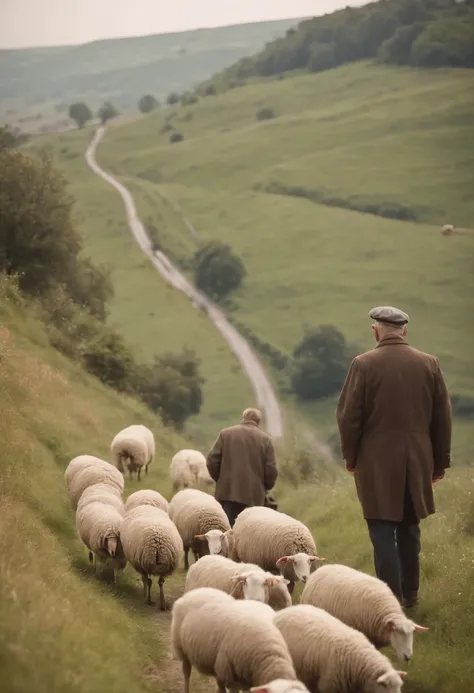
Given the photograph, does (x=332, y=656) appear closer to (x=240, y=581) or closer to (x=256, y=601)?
(x=256, y=601)

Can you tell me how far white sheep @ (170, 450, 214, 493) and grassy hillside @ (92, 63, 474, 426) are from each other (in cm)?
5019

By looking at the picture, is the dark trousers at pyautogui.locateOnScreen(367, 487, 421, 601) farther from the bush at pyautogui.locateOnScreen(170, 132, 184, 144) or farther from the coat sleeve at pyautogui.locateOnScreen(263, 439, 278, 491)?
the bush at pyautogui.locateOnScreen(170, 132, 184, 144)

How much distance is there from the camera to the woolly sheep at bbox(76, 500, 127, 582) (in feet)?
42.4

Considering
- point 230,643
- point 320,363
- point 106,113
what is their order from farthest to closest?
point 106,113 < point 320,363 < point 230,643

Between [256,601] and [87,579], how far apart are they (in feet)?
13.2

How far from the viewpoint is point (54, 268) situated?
37781 mm

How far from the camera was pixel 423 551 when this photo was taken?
1257 cm

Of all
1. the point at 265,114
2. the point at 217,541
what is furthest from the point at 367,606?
the point at 265,114

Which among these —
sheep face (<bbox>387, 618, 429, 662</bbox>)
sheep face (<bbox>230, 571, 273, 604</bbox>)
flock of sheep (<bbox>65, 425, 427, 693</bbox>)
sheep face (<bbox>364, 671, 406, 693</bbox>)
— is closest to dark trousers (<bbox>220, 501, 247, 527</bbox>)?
flock of sheep (<bbox>65, 425, 427, 693</bbox>)

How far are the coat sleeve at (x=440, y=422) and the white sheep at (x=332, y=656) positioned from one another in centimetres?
232

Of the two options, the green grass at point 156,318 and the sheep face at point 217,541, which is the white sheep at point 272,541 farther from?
the green grass at point 156,318

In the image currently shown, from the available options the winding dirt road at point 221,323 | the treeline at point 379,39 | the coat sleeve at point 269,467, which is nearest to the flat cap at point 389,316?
the coat sleeve at point 269,467

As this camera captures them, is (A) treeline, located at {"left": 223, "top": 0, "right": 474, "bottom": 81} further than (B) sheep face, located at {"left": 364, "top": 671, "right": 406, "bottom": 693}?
Yes

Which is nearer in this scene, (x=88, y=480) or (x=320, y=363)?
(x=88, y=480)
